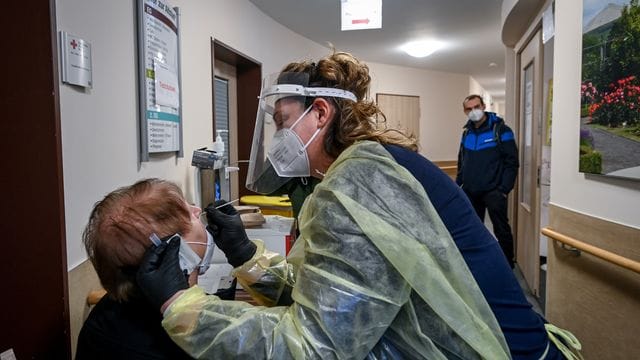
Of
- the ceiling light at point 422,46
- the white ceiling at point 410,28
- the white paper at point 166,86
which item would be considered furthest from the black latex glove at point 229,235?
the ceiling light at point 422,46

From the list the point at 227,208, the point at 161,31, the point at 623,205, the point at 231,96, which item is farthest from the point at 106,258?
the point at 231,96

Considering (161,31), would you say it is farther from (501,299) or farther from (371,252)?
(501,299)

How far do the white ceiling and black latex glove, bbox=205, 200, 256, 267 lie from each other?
245cm

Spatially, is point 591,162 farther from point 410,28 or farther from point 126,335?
point 410,28

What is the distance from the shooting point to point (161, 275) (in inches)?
33.6

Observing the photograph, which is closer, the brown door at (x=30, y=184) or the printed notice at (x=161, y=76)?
the brown door at (x=30, y=184)

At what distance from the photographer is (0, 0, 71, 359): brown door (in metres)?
1.10

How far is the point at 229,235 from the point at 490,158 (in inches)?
115

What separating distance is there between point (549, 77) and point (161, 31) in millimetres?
2420

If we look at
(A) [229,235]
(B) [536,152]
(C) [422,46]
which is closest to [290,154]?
(A) [229,235]

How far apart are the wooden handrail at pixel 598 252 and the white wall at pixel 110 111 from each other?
1.70 metres

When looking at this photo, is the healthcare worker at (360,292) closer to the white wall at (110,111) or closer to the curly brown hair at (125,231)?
the curly brown hair at (125,231)

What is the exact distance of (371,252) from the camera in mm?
755

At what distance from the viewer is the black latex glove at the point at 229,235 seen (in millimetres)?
1232
